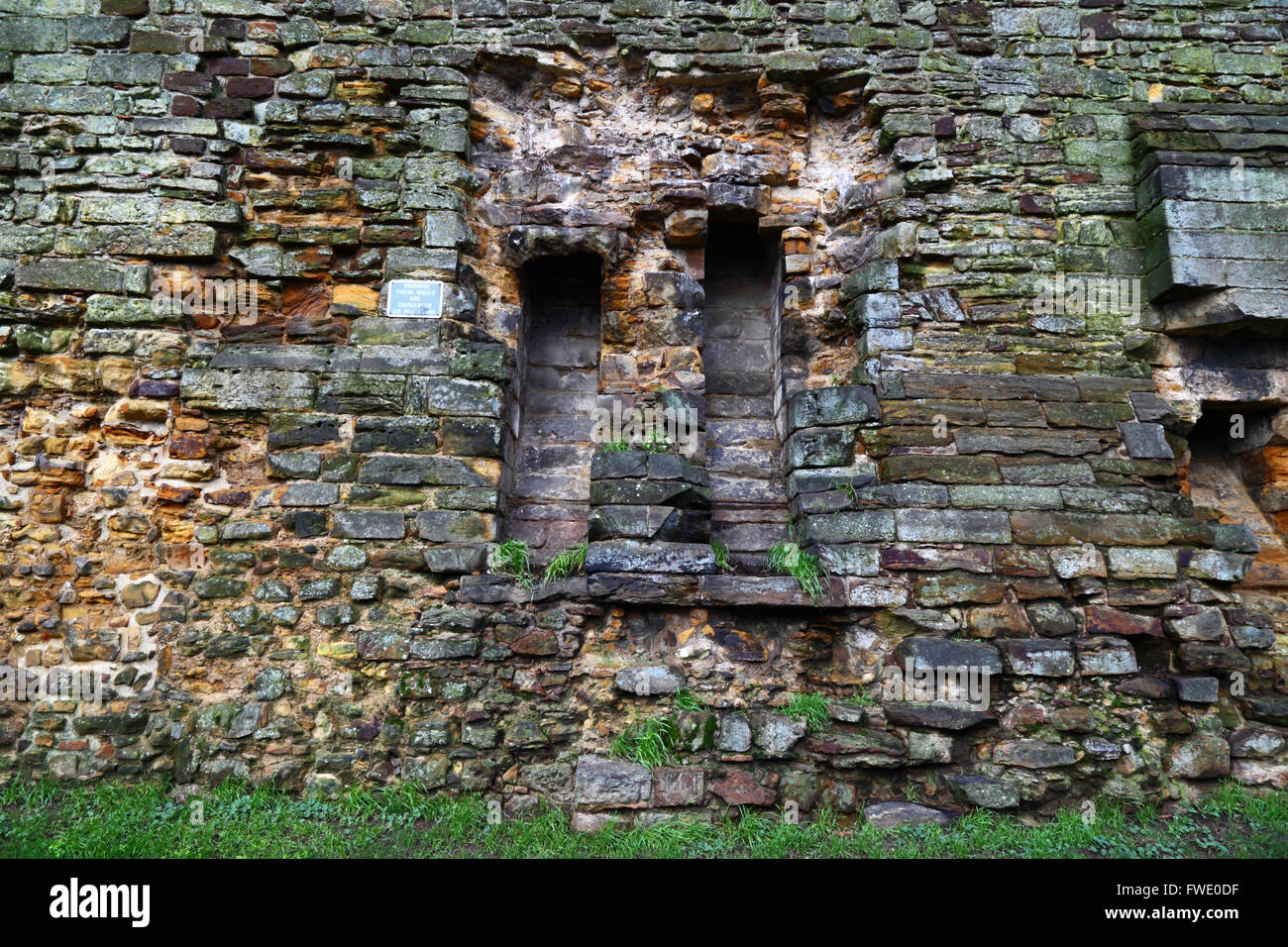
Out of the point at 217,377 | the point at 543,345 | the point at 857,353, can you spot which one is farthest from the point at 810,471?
the point at 217,377

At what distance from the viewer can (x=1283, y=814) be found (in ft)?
11.9

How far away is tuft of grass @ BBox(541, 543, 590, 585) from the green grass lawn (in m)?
1.31

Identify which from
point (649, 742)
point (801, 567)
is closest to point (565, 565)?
point (649, 742)

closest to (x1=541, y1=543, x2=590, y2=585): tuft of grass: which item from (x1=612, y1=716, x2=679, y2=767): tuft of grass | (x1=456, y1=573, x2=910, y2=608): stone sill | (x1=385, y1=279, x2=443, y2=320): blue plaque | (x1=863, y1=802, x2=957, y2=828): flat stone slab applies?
(x1=456, y1=573, x2=910, y2=608): stone sill

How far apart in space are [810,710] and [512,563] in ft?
6.48

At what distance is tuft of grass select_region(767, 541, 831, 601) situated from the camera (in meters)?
4.12

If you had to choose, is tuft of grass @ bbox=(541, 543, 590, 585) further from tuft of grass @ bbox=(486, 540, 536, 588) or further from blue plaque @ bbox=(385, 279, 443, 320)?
blue plaque @ bbox=(385, 279, 443, 320)

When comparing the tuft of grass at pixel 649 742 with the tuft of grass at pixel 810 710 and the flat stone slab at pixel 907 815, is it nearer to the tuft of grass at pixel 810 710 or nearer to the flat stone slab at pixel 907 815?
the tuft of grass at pixel 810 710

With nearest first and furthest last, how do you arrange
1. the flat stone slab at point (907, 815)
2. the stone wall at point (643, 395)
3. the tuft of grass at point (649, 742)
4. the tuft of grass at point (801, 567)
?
1. the flat stone slab at point (907, 815)
2. the tuft of grass at point (649, 742)
3. the stone wall at point (643, 395)
4. the tuft of grass at point (801, 567)

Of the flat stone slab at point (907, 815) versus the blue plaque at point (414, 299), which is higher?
the blue plaque at point (414, 299)

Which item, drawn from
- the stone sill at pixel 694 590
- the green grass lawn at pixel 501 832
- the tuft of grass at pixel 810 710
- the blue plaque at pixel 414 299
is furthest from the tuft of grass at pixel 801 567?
the blue plaque at pixel 414 299

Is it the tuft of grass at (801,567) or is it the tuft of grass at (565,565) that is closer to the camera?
the tuft of grass at (801,567)

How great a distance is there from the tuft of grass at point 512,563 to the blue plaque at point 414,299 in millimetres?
1580

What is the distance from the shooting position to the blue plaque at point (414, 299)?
4.48 metres
